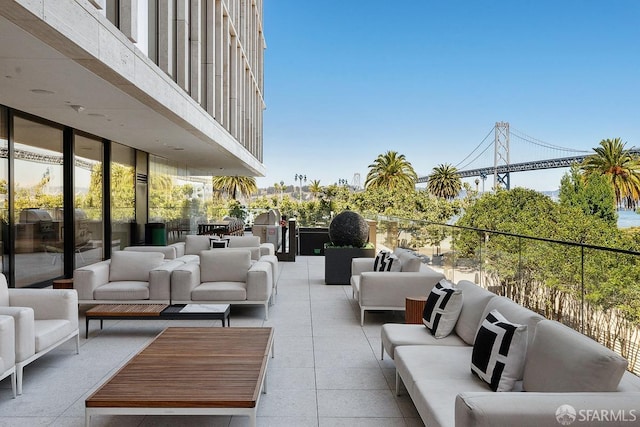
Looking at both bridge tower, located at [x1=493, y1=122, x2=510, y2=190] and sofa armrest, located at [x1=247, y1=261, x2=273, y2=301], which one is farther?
bridge tower, located at [x1=493, y1=122, x2=510, y2=190]

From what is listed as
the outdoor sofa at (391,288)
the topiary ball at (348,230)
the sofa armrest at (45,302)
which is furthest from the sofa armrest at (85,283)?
the topiary ball at (348,230)

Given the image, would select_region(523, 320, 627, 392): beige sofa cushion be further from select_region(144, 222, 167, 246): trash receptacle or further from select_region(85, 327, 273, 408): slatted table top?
select_region(144, 222, 167, 246): trash receptacle

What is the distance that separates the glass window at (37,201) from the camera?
801 cm

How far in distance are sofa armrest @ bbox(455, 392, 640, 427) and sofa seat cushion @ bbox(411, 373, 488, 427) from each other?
43 centimetres

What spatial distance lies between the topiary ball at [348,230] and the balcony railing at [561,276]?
1.77 meters

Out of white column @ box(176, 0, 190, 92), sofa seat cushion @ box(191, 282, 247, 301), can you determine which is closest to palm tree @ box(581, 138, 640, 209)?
white column @ box(176, 0, 190, 92)

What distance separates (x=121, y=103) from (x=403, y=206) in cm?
2863

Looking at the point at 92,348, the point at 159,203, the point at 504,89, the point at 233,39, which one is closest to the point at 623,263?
the point at 92,348

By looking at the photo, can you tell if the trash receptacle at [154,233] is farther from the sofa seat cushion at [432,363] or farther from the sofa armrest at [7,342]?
the sofa seat cushion at [432,363]

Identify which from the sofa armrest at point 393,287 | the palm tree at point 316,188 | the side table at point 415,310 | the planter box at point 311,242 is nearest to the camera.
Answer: the side table at point 415,310

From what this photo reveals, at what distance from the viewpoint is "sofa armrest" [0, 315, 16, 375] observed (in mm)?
3842

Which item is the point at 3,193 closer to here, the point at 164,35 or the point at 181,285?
the point at 181,285

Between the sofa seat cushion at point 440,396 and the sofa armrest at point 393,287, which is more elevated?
the sofa armrest at point 393,287

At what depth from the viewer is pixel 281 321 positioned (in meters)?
6.71
